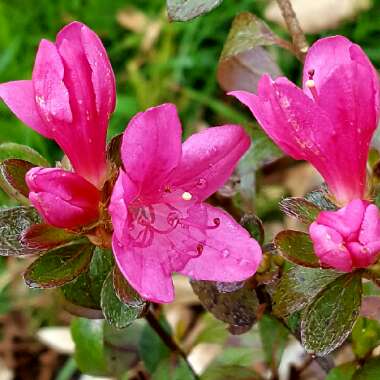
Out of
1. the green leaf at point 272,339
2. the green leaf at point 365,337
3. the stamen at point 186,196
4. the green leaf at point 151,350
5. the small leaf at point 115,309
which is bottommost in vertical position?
the green leaf at point 272,339

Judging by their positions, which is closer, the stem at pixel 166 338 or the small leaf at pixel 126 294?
the small leaf at pixel 126 294

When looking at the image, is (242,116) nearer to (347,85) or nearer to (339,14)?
(339,14)

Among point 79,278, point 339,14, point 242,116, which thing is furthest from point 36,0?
point 79,278

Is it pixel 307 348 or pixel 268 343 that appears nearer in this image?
pixel 307 348

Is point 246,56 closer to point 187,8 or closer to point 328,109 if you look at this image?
point 187,8

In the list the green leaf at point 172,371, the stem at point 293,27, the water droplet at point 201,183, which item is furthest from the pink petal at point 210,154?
the green leaf at point 172,371

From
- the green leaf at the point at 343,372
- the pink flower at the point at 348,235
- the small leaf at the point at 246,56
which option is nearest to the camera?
the pink flower at the point at 348,235

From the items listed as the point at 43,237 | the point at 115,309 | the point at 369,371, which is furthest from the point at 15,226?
the point at 369,371

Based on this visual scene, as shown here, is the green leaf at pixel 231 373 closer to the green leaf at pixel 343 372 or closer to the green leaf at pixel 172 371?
the green leaf at pixel 172 371
